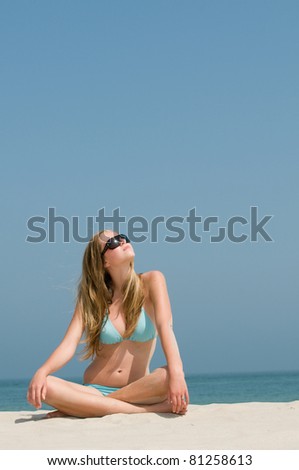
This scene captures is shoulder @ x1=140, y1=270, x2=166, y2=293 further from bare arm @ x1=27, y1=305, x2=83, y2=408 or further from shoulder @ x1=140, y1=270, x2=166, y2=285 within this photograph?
bare arm @ x1=27, y1=305, x2=83, y2=408

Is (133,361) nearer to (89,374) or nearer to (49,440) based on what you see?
(89,374)

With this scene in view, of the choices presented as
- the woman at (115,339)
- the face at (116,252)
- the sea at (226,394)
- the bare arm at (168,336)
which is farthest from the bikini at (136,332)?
the sea at (226,394)

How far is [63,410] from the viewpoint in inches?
244

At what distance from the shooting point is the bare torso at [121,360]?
643cm

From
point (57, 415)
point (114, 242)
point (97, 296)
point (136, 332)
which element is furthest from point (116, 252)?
point (57, 415)

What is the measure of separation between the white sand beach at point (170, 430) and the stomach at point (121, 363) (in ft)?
1.57

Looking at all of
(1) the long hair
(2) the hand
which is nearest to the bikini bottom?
(1) the long hair

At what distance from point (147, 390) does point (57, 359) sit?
0.80 meters

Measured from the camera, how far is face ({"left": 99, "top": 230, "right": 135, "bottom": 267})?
6.41 metres

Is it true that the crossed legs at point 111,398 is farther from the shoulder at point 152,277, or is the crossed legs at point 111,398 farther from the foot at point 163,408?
the shoulder at point 152,277

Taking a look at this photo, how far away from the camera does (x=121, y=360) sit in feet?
21.2

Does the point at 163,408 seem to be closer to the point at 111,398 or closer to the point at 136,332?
the point at 111,398

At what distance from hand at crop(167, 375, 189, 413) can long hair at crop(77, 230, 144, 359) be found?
0.68 metres
